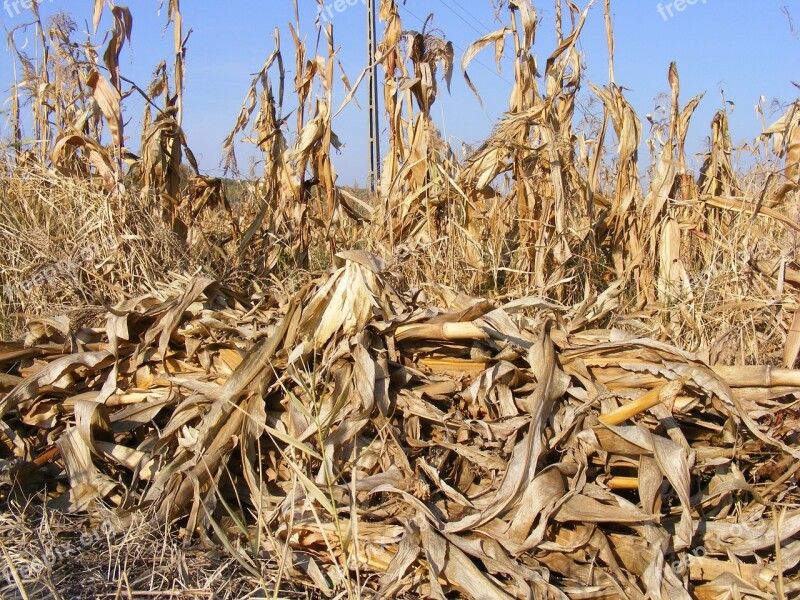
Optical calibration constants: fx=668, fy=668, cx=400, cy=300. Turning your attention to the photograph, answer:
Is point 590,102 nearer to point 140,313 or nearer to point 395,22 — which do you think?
point 395,22

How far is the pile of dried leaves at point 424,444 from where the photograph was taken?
1.45 meters

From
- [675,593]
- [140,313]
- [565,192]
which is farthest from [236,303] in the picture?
[675,593]

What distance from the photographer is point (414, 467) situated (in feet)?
5.52

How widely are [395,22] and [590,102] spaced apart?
102cm

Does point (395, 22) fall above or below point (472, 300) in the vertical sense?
above

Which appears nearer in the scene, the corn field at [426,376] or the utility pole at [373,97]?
the corn field at [426,376]

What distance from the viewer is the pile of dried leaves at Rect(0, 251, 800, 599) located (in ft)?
4.75

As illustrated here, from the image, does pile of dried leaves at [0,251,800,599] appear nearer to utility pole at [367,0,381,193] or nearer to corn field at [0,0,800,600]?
corn field at [0,0,800,600]

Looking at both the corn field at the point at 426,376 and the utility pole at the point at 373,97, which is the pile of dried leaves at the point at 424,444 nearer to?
the corn field at the point at 426,376

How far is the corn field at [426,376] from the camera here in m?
1.46

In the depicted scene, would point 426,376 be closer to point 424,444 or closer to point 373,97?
point 424,444

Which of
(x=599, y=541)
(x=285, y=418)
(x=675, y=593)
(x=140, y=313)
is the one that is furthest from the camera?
(x=140, y=313)

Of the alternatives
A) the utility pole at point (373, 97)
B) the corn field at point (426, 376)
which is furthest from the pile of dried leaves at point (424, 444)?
the utility pole at point (373, 97)

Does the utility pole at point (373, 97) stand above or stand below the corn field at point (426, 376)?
above
